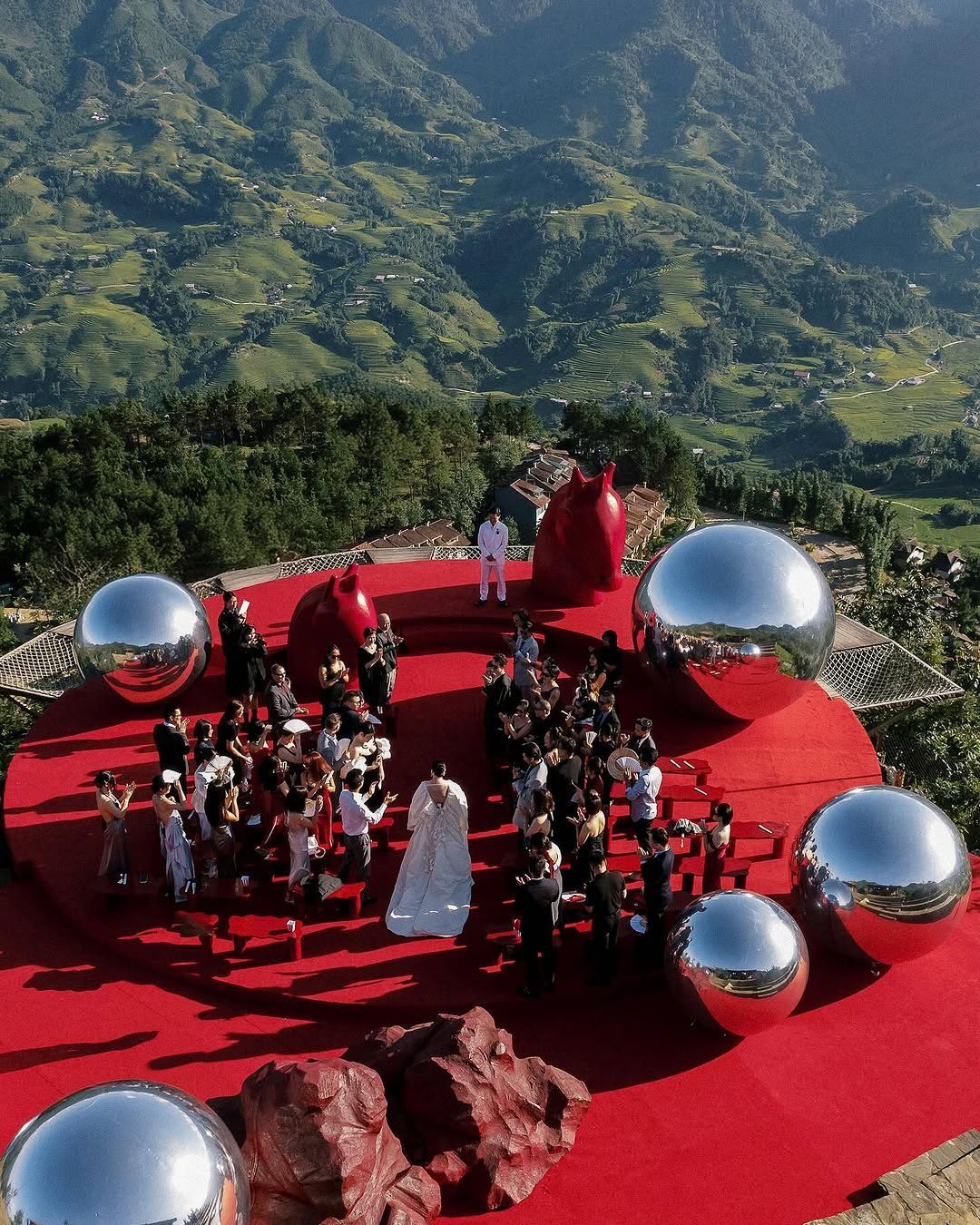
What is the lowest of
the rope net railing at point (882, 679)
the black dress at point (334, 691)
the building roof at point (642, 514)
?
the building roof at point (642, 514)

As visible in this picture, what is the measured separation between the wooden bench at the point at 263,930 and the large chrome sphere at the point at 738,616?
20.0 ft

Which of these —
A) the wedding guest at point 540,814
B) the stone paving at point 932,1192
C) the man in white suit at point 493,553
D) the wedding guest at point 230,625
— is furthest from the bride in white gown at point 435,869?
the man in white suit at point 493,553

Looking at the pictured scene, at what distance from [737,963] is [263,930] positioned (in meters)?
4.67

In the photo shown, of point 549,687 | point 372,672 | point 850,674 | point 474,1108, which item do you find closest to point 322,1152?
point 474,1108

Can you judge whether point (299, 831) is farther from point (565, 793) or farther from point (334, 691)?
point (565, 793)

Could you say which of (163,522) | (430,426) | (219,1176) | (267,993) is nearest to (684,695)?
(267,993)

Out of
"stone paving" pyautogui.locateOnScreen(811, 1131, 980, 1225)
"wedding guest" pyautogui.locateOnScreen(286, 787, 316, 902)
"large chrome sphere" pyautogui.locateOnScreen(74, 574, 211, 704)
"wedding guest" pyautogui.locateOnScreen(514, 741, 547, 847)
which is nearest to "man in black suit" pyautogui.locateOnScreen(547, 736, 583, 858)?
"wedding guest" pyautogui.locateOnScreen(514, 741, 547, 847)

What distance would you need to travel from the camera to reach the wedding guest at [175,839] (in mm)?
11102

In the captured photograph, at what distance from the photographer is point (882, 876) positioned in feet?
33.9

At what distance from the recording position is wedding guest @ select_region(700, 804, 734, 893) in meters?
10.9

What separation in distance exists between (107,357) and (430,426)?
134 m

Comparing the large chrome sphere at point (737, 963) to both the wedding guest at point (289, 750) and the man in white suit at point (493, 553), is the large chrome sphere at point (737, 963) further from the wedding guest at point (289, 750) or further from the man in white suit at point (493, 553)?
the man in white suit at point (493, 553)

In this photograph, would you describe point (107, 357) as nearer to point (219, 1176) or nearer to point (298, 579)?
point (298, 579)

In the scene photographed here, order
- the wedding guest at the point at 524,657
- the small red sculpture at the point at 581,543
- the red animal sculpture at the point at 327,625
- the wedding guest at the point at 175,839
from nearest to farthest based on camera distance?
the wedding guest at the point at 175,839 < the wedding guest at the point at 524,657 < the red animal sculpture at the point at 327,625 < the small red sculpture at the point at 581,543
